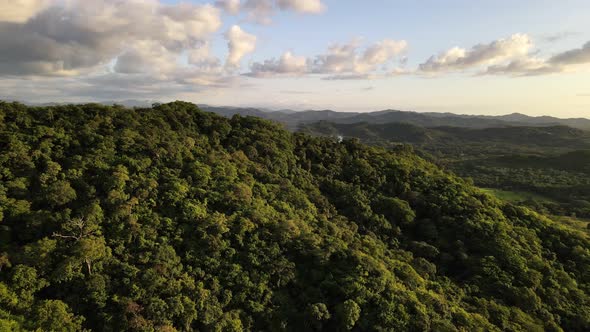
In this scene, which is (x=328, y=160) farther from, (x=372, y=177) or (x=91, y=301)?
(x=91, y=301)

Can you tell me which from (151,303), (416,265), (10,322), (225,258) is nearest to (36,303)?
(10,322)

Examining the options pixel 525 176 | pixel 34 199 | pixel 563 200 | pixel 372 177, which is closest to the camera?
pixel 34 199

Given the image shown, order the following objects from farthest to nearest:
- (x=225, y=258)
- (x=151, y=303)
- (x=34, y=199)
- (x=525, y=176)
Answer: (x=525, y=176)
(x=225, y=258)
(x=34, y=199)
(x=151, y=303)

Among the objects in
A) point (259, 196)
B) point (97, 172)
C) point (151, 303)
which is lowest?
point (151, 303)

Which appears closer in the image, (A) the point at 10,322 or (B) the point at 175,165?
(A) the point at 10,322

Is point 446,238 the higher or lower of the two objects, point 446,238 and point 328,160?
the lower

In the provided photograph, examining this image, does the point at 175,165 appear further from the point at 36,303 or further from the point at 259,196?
the point at 36,303
